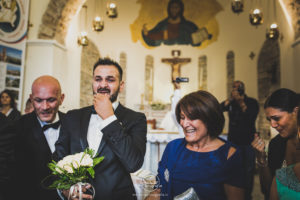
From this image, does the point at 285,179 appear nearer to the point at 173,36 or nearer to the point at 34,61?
the point at 34,61

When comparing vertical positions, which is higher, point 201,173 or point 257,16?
point 257,16

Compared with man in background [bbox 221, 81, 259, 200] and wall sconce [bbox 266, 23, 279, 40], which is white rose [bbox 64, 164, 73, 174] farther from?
wall sconce [bbox 266, 23, 279, 40]

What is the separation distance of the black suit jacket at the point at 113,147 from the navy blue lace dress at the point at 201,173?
0.74 feet

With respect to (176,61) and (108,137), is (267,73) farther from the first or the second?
(108,137)

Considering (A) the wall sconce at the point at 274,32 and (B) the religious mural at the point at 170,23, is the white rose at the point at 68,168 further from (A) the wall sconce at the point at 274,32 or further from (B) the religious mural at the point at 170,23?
(B) the religious mural at the point at 170,23

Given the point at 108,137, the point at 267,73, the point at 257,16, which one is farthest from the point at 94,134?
the point at 267,73

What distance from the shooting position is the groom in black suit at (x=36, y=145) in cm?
183

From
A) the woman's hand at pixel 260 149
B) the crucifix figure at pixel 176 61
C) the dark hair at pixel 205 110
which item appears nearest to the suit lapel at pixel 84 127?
the dark hair at pixel 205 110

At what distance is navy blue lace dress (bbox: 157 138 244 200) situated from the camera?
1462 mm

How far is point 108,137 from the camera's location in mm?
1459

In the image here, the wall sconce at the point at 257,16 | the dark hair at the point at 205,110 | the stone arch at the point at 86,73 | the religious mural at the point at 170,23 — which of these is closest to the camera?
the dark hair at the point at 205,110

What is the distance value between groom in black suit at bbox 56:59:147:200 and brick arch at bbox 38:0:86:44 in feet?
13.7

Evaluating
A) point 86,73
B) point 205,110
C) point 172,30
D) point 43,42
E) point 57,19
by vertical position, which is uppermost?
point 172,30

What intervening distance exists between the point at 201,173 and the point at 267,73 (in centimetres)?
734
